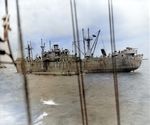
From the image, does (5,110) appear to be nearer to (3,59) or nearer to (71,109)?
(71,109)

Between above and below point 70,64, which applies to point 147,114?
below

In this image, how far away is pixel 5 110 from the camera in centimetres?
700

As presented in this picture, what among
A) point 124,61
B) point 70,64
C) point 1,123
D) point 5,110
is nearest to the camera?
point 1,123

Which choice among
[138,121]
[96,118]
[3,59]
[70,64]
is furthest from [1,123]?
[70,64]

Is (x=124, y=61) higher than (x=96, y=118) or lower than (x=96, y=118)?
higher

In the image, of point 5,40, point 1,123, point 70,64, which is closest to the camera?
point 5,40

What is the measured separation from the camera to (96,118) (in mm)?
5824

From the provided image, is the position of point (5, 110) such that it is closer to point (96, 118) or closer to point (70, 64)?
point (96, 118)

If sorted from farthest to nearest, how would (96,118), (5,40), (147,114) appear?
(147,114), (96,118), (5,40)

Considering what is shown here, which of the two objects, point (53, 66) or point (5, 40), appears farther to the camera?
point (53, 66)

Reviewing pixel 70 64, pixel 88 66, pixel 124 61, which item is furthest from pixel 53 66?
pixel 124 61

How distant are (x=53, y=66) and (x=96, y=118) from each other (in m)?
23.3

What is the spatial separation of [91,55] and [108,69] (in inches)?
175

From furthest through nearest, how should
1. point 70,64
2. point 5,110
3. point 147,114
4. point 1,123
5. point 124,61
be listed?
1. point 70,64
2. point 124,61
3. point 5,110
4. point 147,114
5. point 1,123
